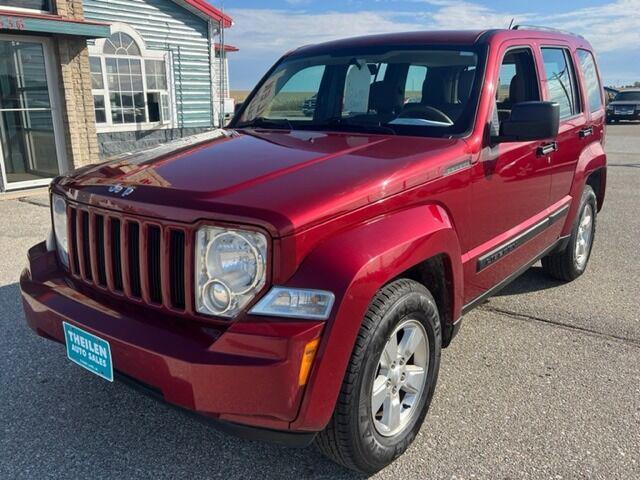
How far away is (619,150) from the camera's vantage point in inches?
655

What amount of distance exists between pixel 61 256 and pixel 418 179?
181 centimetres

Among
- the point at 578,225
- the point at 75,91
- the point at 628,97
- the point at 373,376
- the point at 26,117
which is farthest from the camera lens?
the point at 628,97

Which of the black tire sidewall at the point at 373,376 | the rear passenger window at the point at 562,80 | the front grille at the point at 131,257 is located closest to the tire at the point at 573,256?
the rear passenger window at the point at 562,80

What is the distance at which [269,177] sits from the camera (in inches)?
88.6

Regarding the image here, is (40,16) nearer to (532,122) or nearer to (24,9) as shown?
(24,9)

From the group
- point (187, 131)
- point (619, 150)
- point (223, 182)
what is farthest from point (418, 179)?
point (619, 150)

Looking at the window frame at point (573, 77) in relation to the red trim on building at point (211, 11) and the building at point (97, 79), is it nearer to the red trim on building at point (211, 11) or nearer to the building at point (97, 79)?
the building at point (97, 79)

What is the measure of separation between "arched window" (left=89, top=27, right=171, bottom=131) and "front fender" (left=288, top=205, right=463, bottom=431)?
1004 cm

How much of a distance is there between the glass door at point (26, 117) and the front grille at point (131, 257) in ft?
23.6

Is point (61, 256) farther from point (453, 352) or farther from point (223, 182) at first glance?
point (453, 352)

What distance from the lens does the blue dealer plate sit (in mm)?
2215

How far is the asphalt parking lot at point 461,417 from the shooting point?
2457mm

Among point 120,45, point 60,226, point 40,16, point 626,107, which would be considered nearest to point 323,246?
point 60,226

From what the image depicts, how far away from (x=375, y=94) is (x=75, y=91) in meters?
7.39
